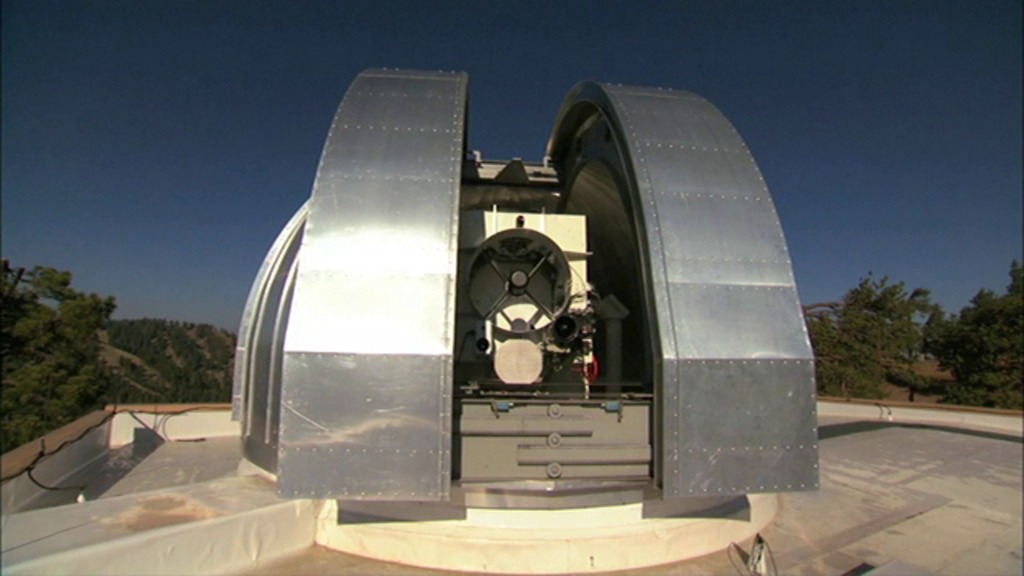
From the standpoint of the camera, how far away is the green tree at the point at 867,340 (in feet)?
76.4

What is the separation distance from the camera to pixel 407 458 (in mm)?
4047

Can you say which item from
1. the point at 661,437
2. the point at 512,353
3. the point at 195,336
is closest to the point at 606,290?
the point at 512,353

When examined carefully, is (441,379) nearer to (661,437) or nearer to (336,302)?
(336,302)

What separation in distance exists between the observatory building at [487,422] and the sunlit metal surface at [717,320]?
0.7 inches

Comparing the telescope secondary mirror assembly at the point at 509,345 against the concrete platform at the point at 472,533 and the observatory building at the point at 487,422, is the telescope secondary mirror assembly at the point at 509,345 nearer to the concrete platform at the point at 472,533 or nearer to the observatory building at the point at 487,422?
the observatory building at the point at 487,422

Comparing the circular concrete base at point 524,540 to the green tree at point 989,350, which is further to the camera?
the green tree at point 989,350

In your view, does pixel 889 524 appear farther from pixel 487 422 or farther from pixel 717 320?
pixel 487 422

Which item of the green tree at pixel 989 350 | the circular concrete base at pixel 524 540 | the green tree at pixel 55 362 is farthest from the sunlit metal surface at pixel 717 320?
the green tree at pixel 989 350

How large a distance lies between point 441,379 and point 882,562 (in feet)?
14.4

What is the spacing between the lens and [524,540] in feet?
15.3

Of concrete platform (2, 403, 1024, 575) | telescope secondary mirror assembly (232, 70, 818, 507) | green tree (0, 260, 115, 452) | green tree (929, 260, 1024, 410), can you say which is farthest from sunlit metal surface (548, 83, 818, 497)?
green tree (929, 260, 1024, 410)

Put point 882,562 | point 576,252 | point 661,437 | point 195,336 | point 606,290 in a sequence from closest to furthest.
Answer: point 661,437
point 882,562
point 576,252
point 606,290
point 195,336

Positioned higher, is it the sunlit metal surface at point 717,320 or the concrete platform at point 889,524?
the sunlit metal surface at point 717,320

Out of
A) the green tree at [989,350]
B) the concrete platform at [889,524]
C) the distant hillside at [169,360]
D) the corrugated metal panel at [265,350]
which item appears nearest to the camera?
the concrete platform at [889,524]
